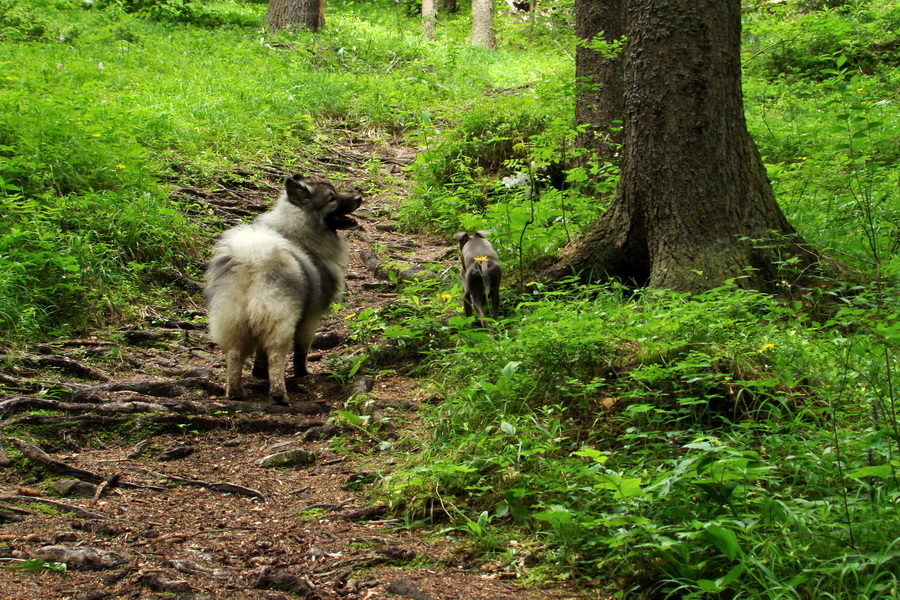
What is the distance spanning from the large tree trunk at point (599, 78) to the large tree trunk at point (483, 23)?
12698 mm

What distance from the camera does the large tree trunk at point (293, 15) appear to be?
16562 mm

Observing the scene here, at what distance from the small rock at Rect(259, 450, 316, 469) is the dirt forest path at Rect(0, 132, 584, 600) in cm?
1

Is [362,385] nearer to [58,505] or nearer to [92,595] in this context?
[58,505]

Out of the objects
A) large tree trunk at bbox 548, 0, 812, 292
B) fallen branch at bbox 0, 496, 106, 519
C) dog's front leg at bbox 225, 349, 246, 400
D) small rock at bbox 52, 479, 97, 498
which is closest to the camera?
fallen branch at bbox 0, 496, 106, 519

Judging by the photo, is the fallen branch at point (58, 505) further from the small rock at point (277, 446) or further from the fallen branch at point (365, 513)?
the small rock at point (277, 446)

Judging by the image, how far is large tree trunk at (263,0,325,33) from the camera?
16.6 m

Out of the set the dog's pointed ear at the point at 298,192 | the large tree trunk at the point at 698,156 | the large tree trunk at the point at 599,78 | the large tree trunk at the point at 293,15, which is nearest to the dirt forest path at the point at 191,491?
the dog's pointed ear at the point at 298,192

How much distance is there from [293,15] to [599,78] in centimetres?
1124

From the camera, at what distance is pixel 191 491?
3.68 meters

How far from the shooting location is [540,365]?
412cm

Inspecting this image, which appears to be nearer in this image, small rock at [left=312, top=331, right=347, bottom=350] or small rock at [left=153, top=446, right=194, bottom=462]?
small rock at [left=153, top=446, right=194, bottom=462]

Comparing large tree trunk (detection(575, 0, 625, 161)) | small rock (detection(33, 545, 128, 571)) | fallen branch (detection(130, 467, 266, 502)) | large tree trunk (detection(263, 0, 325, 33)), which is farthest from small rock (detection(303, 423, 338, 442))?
large tree trunk (detection(263, 0, 325, 33))

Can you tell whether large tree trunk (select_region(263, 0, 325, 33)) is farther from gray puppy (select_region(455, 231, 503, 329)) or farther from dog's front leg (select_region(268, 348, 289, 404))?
dog's front leg (select_region(268, 348, 289, 404))

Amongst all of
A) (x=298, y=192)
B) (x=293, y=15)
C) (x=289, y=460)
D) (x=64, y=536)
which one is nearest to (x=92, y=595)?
(x=64, y=536)
